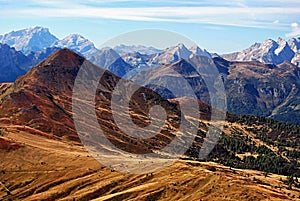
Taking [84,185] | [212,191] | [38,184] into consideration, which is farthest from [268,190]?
[38,184]

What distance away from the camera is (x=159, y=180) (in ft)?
558

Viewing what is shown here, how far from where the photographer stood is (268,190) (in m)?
160

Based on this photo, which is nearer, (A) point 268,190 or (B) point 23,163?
(A) point 268,190

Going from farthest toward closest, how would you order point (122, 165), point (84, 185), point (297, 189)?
point (122, 165) < point (297, 189) < point (84, 185)

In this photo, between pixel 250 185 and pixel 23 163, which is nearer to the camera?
pixel 250 185

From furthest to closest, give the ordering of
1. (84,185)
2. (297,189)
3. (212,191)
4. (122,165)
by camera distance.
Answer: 1. (122,165)
2. (297,189)
3. (84,185)
4. (212,191)

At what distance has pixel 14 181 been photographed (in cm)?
17600

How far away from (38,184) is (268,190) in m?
106

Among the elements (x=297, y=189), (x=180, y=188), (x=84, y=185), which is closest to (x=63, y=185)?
(x=84, y=185)

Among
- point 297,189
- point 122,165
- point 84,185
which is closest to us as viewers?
point 84,185

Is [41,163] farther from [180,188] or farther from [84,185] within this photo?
[180,188]

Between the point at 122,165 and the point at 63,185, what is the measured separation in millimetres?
35391

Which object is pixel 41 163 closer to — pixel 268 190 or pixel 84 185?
pixel 84 185

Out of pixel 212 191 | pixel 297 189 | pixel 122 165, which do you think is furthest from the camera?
pixel 122 165
